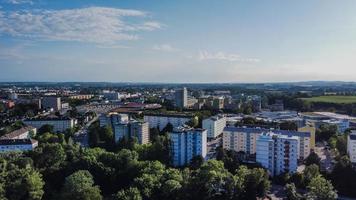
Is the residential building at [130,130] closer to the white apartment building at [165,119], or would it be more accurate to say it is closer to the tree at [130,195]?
the white apartment building at [165,119]

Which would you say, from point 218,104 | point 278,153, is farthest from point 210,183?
point 218,104

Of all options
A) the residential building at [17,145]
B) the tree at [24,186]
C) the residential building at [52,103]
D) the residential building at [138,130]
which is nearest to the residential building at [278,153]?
the residential building at [138,130]

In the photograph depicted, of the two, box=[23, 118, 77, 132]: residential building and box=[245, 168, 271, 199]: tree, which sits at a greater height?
box=[23, 118, 77, 132]: residential building

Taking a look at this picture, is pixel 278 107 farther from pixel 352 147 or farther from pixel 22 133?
pixel 22 133

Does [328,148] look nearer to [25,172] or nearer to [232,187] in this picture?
[232,187]

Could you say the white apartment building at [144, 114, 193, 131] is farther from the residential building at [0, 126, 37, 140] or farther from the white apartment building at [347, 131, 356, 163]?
the white apartment building at [347, 131, 356, 163]

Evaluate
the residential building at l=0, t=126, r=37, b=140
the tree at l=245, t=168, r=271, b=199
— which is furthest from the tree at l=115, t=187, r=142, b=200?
the residential building at l=0, t=126, r=37, b=140
